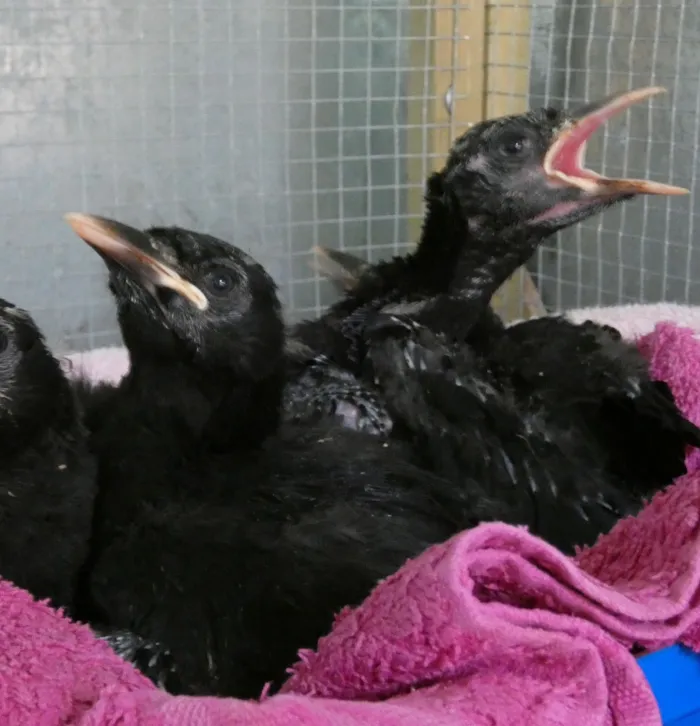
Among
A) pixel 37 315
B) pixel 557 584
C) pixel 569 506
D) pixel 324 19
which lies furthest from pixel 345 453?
pixel 324 19

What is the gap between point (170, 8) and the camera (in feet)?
5.79

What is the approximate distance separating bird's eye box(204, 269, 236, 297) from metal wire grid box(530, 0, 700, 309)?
105cm

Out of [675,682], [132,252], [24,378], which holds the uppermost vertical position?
[132,252]

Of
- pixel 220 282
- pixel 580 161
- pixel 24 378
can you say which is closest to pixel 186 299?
pixel 220 282

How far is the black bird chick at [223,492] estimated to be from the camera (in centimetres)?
86

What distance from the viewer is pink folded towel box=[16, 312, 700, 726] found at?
637 mm

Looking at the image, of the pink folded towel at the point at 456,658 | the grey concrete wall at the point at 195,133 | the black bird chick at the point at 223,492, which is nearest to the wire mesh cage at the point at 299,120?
the grey concrete wall at the point at 195,133

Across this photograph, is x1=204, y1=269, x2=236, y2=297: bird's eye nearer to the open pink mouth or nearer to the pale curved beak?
the pale curved beak

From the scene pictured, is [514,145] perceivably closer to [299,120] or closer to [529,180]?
[529,180]

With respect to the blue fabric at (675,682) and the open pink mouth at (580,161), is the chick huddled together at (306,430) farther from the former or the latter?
the blue fabric at (675,682)

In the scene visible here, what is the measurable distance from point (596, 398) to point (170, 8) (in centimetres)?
107

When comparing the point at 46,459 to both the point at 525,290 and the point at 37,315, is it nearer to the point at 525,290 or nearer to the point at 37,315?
the point at 37,315

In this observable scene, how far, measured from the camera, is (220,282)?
106 cm

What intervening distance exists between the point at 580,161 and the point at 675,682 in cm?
86
